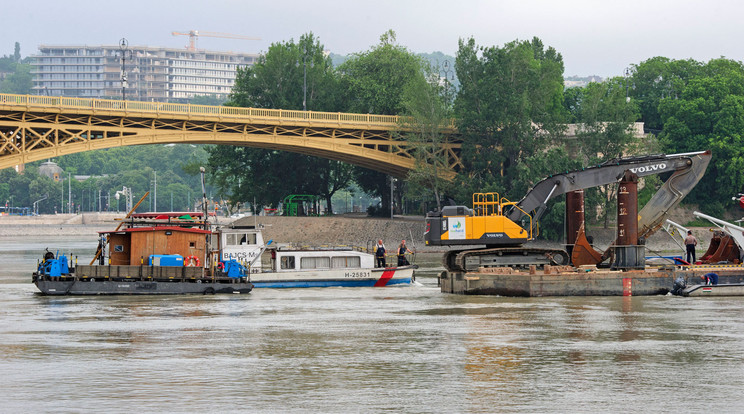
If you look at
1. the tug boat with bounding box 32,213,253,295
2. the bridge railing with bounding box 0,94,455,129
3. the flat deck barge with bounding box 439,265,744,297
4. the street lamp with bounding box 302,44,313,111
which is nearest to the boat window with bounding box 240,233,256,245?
the tug boat with bounding box 32,213,253,295

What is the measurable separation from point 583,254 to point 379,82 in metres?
64.3

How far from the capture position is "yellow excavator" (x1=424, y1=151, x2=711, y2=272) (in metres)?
43.7

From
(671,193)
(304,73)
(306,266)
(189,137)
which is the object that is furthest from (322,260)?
(304,73)

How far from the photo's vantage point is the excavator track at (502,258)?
44.8m

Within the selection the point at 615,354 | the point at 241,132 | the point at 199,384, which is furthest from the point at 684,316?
the point at 241,132

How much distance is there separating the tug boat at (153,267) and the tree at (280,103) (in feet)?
194

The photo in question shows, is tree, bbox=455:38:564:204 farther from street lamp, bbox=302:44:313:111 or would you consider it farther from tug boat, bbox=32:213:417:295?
tug boat, bbox=32:213:417:295

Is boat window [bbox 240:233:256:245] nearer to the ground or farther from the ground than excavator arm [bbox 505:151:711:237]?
nearer to the ground

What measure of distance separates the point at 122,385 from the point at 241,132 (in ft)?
221

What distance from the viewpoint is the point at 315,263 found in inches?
1972

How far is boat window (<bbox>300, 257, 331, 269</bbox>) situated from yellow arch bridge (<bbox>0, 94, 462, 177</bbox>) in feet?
112

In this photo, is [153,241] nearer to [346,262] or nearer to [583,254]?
[346,262]

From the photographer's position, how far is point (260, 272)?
49.0 m

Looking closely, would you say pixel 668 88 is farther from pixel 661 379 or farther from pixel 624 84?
pixel 661 379
